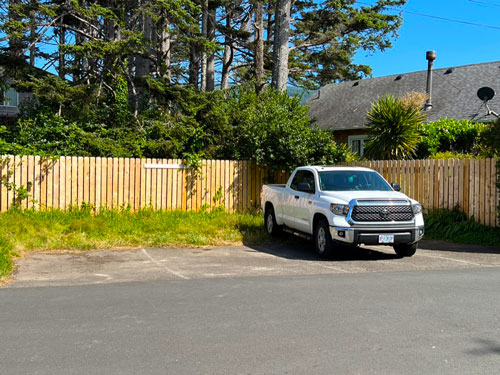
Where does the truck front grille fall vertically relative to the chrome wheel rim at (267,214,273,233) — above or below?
above

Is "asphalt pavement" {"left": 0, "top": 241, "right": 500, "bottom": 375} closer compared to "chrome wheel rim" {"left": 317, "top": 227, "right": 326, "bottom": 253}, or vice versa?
Result: "asphalt pavement" {"left": 0, "top": 241, "right": 500, "bottom": 375}

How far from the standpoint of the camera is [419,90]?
28781 millimetres

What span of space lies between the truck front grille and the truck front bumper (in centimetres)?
21

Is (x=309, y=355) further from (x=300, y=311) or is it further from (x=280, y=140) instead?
(x=280, y=140)

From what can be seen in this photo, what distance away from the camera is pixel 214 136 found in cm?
1820

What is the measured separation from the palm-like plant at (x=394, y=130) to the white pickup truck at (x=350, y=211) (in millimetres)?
5854

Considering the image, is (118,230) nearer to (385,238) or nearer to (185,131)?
(185,131)

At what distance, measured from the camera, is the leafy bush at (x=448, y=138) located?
21328 millimetres

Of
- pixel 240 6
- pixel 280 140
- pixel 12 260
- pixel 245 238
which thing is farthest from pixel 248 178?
pixel 240 6

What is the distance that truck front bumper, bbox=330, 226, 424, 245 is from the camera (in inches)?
416

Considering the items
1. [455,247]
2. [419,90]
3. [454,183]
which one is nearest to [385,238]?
[455,247]

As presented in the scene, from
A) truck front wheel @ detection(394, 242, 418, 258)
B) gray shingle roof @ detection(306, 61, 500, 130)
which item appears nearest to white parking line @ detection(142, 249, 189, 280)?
truck front wheel @ detection(394, 242, 418, 258)

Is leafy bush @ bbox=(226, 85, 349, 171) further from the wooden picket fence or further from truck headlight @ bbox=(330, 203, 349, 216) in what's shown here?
truck headlight @ bbox=(330, 203, 349, 216)

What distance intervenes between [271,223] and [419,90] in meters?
17.9
